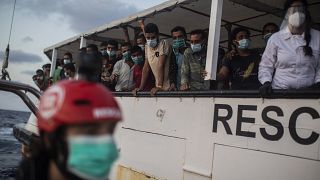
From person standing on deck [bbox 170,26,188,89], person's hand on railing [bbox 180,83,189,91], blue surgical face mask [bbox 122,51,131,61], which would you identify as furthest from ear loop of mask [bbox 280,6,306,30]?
blue surgical face mask [bbox 122,51,131,61]

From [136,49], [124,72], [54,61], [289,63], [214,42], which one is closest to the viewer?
[289,63]

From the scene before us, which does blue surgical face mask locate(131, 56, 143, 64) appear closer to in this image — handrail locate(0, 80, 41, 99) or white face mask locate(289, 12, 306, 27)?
handrail locate(0, 80, 41, 99)

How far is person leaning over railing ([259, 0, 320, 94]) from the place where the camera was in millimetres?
4008

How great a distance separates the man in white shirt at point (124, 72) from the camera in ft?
22.8

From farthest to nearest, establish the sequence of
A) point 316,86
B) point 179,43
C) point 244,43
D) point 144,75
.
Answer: point 144,75, point 179,43, point 244,43, point 316,86

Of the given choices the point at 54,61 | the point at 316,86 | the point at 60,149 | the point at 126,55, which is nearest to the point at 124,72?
the point at 126,55

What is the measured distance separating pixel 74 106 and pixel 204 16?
18.1 feet

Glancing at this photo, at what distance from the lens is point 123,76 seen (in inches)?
278

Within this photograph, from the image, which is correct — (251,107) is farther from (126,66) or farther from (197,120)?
(126,66)

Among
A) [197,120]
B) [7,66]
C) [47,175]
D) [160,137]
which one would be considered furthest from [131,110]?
[47,175]

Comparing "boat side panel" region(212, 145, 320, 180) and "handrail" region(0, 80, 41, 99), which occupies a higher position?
"handrail" region(0, 80, 41, 99)

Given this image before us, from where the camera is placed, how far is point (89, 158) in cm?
147

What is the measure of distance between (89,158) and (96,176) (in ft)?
0.24

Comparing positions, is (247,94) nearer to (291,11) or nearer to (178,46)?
(291,11)
